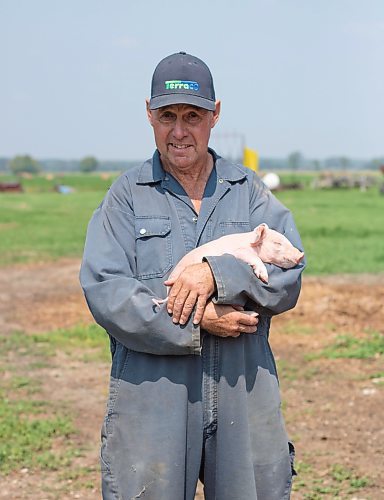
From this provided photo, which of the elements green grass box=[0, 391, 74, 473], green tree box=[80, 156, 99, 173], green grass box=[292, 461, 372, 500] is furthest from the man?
green tree box=[80, 156, 99, 173]

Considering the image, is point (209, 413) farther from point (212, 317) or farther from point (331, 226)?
point (331, 226)

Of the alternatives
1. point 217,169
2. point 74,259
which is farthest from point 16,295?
point 217,169

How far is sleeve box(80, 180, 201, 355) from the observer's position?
2.49 meters

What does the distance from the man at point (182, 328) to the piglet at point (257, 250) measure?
0.04 meters

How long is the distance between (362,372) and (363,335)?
1.18 m

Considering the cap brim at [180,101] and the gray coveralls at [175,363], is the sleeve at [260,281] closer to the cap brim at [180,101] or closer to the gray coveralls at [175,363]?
the gray coveralls at [175,363]

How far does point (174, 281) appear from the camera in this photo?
8.35ft

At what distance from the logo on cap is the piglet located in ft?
1.69

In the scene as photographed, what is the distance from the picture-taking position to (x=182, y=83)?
2.62 meters

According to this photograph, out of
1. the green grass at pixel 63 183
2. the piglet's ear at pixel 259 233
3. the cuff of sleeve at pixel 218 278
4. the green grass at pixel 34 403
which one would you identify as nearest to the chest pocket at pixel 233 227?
the piglet's ear at pixel 259 233

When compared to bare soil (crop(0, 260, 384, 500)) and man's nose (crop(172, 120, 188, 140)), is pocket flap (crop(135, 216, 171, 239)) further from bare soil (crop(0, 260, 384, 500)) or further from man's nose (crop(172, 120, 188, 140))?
bare soil (crop(0, 260, 384, 500))

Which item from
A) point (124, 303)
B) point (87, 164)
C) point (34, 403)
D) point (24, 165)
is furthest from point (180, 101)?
point (87, 164)

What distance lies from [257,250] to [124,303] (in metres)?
0.50

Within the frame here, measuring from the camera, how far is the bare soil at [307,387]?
4.63m
